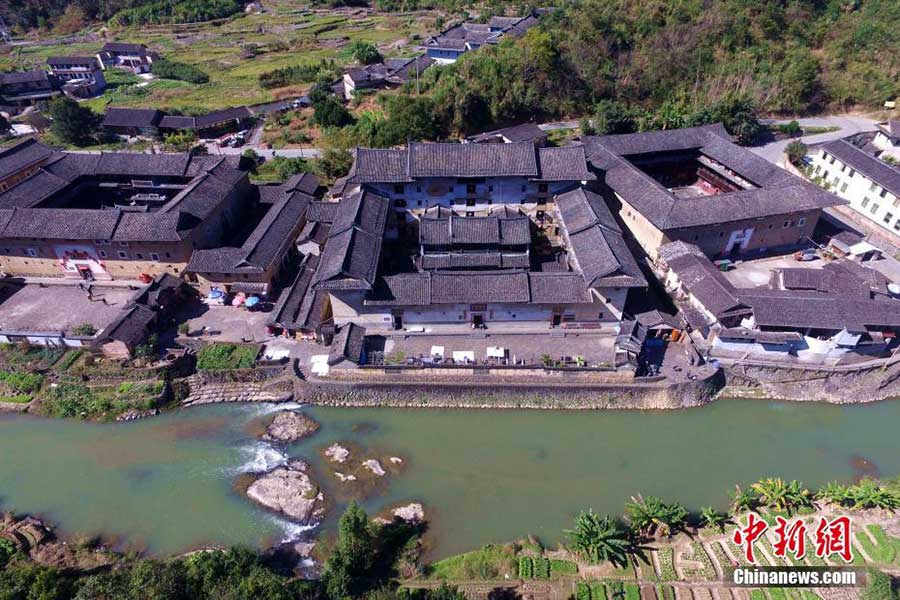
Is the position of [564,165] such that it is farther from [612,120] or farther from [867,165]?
[867,165]

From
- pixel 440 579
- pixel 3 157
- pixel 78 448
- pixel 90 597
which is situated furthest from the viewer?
pixel 3 157

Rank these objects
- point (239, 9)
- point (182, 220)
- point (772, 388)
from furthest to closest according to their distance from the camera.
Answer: point (239, 9) < point (182, 220) < point (772, 388)

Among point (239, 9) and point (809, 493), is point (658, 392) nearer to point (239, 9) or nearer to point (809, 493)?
point (809, 493)

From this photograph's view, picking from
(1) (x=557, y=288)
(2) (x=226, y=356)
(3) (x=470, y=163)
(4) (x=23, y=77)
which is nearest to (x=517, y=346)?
(1) (x=557, y=288)

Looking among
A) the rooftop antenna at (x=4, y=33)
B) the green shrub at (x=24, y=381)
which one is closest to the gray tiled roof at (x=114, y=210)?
the green shrub at (x=24, y=381)

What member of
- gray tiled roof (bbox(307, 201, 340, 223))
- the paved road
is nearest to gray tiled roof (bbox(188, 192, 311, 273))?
gray tiled roof (bbox(307, 201, 340, 223))

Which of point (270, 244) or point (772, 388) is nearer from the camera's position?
point (772, 388)

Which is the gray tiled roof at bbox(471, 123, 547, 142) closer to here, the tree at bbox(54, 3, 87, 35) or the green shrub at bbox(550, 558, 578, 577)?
the green shrub at bbox(550, 558, 578, 577)

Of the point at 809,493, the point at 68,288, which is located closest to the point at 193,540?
the point at 68,288
